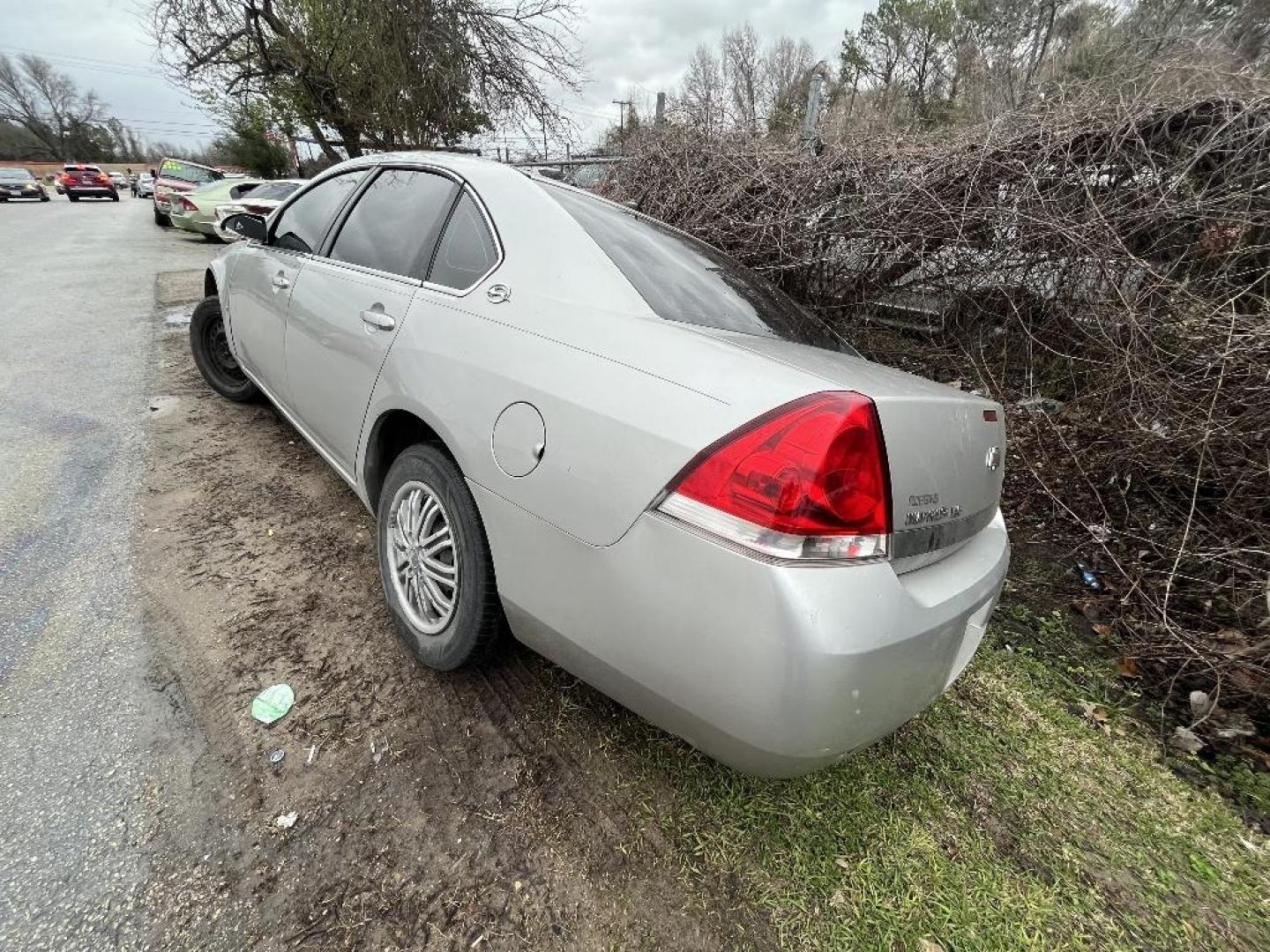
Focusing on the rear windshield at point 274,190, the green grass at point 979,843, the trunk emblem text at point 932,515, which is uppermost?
the rear windshield at point 274,190

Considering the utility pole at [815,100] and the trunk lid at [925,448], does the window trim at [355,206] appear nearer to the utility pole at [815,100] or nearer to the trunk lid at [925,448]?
the trunk lid at [925,448]

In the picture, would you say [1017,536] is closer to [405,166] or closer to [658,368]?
[658,368]

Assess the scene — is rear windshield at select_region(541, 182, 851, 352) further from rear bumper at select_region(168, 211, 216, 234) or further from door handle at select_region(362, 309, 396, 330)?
rear bumper at select_region(168, 211, 216, 234)

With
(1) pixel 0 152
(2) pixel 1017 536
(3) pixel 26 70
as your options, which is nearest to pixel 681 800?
(2) pixel 1017 536

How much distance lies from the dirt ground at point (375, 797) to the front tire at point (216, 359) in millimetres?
1756

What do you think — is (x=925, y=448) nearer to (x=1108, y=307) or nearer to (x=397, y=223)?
(x=397, y=223)

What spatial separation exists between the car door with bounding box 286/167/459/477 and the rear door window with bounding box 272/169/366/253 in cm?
17

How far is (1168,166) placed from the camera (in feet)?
10.8

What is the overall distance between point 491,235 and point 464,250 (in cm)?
12

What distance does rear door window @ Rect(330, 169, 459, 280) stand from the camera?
2.14 m

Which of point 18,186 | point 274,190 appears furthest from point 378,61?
point 18,186

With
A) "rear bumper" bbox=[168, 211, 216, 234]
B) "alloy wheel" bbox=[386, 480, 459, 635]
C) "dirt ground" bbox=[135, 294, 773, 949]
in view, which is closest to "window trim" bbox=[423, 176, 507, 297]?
"alloy wheel" bbox=[386, 480, 459, 635]

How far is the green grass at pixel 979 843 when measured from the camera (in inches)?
56.6

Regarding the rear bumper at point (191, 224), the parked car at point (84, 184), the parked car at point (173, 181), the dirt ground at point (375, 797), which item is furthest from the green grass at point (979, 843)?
the parked car at point (84, 184)
